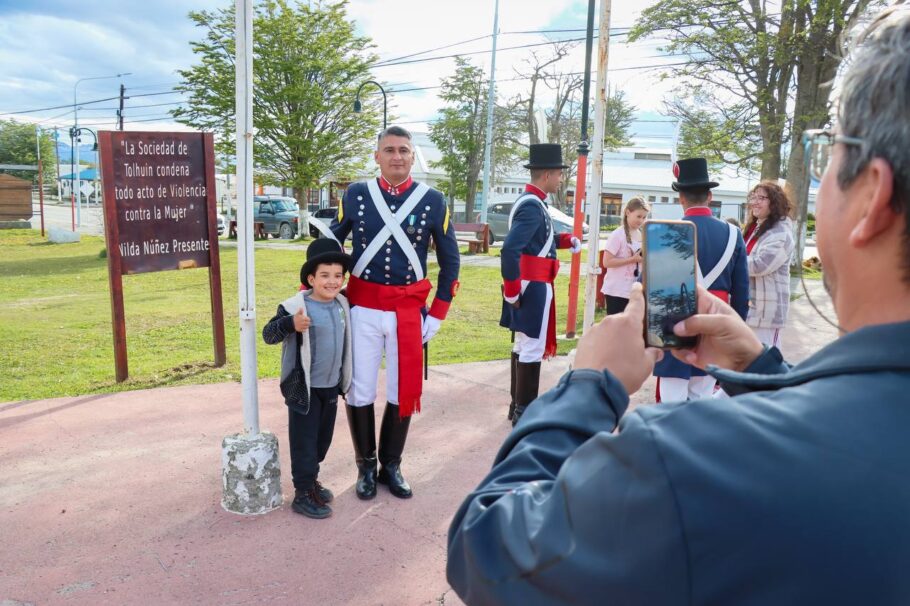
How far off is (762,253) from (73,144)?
3777 centimetres

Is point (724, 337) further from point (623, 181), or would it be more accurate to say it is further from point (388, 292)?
point (623, 181)

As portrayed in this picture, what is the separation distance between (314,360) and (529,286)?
7.20ft

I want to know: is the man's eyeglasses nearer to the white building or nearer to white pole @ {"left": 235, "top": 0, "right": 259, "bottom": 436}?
white pole @ {"left": 235, "top": 0, "right": 259, "bottom": 436}

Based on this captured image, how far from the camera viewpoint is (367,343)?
4195 millimetres

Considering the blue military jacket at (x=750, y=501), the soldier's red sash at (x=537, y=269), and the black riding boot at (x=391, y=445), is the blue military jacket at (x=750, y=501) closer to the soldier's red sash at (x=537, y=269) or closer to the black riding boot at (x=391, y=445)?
the black riding boot at (x=391, y=445)

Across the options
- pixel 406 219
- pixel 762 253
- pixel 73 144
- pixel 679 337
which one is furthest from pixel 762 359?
pixel 73 144

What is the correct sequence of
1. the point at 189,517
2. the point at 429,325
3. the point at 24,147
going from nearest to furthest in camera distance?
the point at 189,517, the point at 429,325, the point at 24,147

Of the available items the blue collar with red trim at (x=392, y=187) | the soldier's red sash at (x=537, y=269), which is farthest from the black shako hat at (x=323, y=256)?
the soldier's red sash at (x=537, y=269)

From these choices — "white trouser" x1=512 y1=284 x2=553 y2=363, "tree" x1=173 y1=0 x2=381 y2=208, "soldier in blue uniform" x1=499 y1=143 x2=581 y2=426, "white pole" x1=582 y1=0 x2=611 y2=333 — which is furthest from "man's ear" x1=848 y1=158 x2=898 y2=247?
"tree" x1=173 y1=0 x2=381 y2=208

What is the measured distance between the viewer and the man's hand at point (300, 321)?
366cm

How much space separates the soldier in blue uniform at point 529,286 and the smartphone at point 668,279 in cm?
402

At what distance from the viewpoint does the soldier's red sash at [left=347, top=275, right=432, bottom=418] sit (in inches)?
165

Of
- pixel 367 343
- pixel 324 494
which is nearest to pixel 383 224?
pixel 367 343

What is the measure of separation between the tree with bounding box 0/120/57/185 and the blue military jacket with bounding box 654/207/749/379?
268 feet
